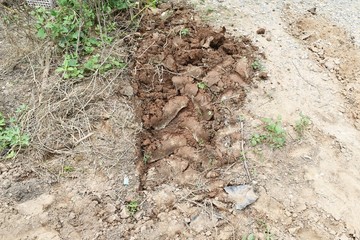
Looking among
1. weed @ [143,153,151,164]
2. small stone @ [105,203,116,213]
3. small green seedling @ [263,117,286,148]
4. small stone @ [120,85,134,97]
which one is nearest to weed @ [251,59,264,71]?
small green seedling @ [263,117,286,148]

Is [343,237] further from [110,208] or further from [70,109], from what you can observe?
[70,109]

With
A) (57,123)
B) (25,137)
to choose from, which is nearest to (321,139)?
(57,123)

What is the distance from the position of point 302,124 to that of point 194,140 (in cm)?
74

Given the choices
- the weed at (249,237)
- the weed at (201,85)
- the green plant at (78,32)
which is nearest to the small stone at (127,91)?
the green plant at (78,32)

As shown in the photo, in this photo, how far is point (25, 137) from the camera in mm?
2543

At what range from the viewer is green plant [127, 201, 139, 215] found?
2266 mm

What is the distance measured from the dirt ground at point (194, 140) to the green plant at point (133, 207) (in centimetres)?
2

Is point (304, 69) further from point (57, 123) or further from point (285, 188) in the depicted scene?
point (57, 123)

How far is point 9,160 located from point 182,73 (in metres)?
1.34

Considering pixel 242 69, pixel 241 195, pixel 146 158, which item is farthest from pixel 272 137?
pixel 146 158

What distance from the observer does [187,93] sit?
2799 mm

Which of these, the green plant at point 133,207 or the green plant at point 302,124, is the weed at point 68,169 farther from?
the green plant at point 302,124

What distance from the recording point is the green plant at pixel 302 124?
2582mm

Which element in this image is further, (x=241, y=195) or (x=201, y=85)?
(x=201, y=85)
